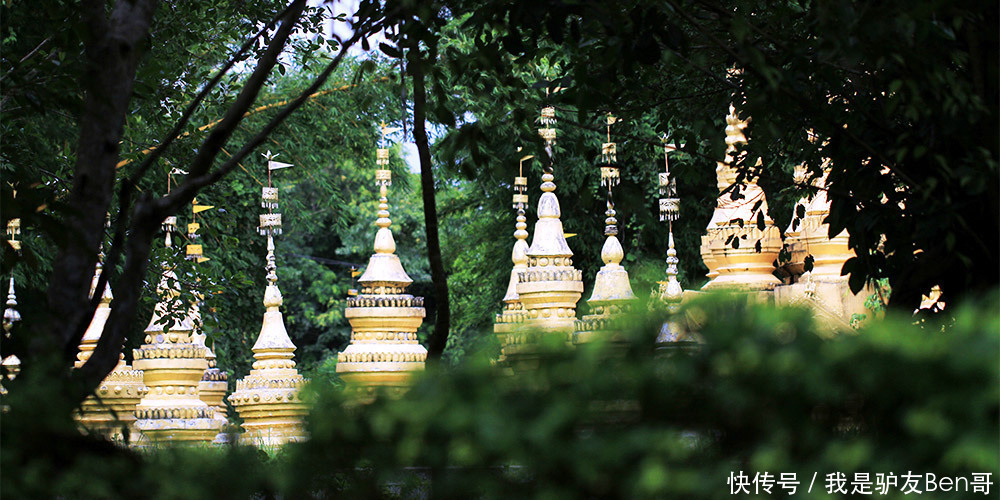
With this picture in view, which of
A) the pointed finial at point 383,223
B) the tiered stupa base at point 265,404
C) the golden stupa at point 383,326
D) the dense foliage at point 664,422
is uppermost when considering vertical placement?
the pointed finial at point 383,223

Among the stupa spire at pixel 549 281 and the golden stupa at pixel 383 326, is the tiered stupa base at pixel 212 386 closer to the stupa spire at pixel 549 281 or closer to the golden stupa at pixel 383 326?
the golden stupa at pixel 383 326

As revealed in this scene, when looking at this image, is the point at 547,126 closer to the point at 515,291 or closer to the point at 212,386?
the point at 515,291

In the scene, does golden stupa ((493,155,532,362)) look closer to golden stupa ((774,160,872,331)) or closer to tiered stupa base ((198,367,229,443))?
golden stupa ((774,160,872,331))

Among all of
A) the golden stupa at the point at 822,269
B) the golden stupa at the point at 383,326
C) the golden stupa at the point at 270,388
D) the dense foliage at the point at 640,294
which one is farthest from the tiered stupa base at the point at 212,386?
the dense foliage at the point at 640,294

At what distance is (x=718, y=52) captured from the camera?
13.0 ft

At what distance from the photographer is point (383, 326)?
27.1 feet

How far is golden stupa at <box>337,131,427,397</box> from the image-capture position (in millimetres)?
8016

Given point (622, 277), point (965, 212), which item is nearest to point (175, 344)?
point (622, 277)

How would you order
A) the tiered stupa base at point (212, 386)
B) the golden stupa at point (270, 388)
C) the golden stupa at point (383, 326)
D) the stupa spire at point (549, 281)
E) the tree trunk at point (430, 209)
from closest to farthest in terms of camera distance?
the tree trunk at point (430, 209), the stupa spire at point (549, 281), the golden stupa at point (383, 326), the golden stupa at point (270, 388), the tiered stupa base at point (212, 386)

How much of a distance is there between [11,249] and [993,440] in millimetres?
2149

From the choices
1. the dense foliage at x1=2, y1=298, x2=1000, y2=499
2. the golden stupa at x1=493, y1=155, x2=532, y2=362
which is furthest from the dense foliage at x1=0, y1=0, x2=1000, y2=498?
the golden stupa at x1=493, y1=155, x2=532, y2=362

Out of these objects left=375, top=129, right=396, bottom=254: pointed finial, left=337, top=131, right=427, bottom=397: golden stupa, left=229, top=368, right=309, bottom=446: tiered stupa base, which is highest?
left=375, top=129, right=396, bottom=254: pointed finial

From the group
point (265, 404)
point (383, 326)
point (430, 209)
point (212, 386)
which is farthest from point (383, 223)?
point (430, 209)

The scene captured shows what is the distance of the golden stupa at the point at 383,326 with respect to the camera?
8016 millimetres
